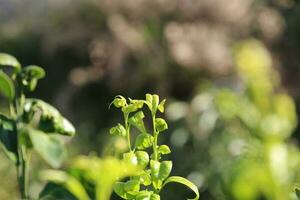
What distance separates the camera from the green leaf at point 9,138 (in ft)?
2.95

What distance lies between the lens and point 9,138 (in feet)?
2.98

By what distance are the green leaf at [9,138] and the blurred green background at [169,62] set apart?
12.5 feet

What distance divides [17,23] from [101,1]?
7.24 feet

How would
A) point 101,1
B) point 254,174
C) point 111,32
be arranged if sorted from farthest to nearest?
point 101,1, point 111,32, point 254,174

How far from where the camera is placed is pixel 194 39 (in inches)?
270

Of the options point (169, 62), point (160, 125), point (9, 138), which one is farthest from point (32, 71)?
point (169, 62)

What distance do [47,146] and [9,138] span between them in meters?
0.09

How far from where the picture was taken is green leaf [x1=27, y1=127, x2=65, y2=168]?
0.81 m

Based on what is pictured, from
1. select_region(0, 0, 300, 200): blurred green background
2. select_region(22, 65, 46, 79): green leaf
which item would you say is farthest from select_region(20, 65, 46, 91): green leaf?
select_region(0, 0, 300, 200): blurred green background

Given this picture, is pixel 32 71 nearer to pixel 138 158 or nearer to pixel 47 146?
pixel 47 146

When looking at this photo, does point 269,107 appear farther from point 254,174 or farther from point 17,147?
point 17,147

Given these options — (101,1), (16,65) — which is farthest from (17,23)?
(16,65)

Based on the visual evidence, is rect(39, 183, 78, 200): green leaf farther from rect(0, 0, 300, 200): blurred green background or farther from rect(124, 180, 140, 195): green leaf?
rect(0, 0, 300, 200): blurred green background

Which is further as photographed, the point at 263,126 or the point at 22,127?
the point at 22,127
